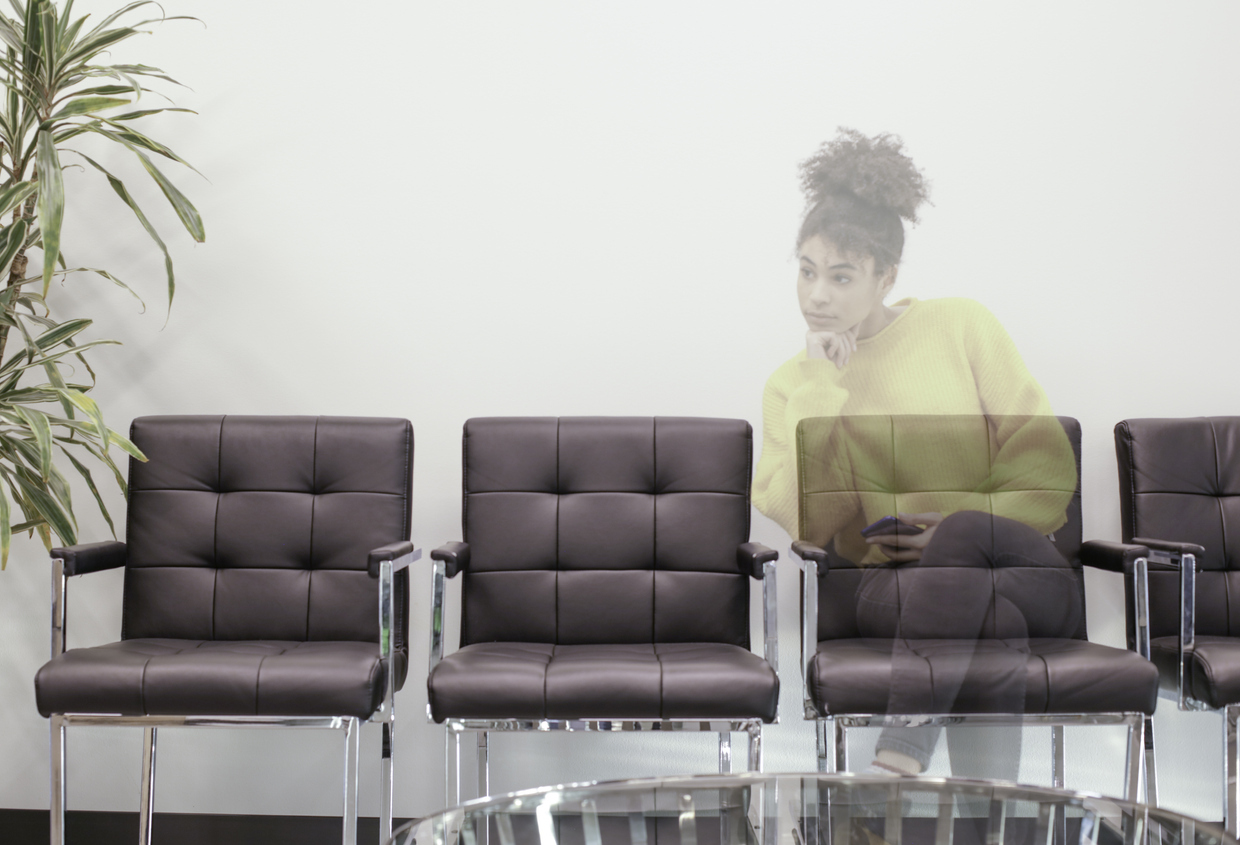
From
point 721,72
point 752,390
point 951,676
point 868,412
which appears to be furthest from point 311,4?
point 951,676

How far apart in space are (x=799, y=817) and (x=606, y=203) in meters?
1.72

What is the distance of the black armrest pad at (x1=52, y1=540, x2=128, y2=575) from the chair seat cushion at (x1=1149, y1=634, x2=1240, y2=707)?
231 centimetres

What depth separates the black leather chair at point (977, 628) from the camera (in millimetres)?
1771

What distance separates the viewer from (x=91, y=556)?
194cm

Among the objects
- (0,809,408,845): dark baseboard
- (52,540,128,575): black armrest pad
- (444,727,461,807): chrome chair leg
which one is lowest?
(0,809,408,845): dark baseboard

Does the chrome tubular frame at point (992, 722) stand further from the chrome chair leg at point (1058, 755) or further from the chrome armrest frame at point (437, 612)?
the chrome armrest frame at point (437, 612)

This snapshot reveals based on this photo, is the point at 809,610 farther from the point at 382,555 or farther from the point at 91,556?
the point at 91,556

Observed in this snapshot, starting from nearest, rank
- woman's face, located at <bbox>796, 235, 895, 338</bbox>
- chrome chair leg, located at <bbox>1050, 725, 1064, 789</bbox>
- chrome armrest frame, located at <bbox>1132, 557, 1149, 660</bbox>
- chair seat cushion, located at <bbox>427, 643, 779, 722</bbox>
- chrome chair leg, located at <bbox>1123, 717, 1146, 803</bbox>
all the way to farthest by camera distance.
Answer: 1. chair seat cushion, located at <bbox>427, 643, 779, 722</bbox>
2. chrome chair leg, located at <bbox>1123, 717, 1146, 803</bbox>
3. chrome armrest frame, located at <bbox>1132, 557, 1149, 660</bbox>
4. chrome chair leg, located at <bbox>1050, 725, 1064, 789</bbox>
5. woman's face, located at <bbox>796, 235, 895, 338</bbox>

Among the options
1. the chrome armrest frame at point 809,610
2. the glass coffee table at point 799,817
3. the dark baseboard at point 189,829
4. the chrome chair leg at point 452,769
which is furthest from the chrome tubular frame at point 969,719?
the dark baseboard at point 189,829

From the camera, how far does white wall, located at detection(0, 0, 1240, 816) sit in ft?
8.04

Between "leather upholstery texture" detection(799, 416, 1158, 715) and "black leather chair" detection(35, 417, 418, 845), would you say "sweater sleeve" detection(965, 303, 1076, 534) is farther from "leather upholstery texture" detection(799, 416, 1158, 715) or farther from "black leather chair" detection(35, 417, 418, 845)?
"black leather chair" detection(35, 417, 418, 845)

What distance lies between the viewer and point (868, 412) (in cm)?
243

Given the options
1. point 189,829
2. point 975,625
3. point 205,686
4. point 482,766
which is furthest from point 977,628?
point 189,829

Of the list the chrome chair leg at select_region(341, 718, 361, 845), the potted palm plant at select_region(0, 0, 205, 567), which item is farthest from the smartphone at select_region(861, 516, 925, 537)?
the potted palm plant at select_region(0, 0, 205, 567)
